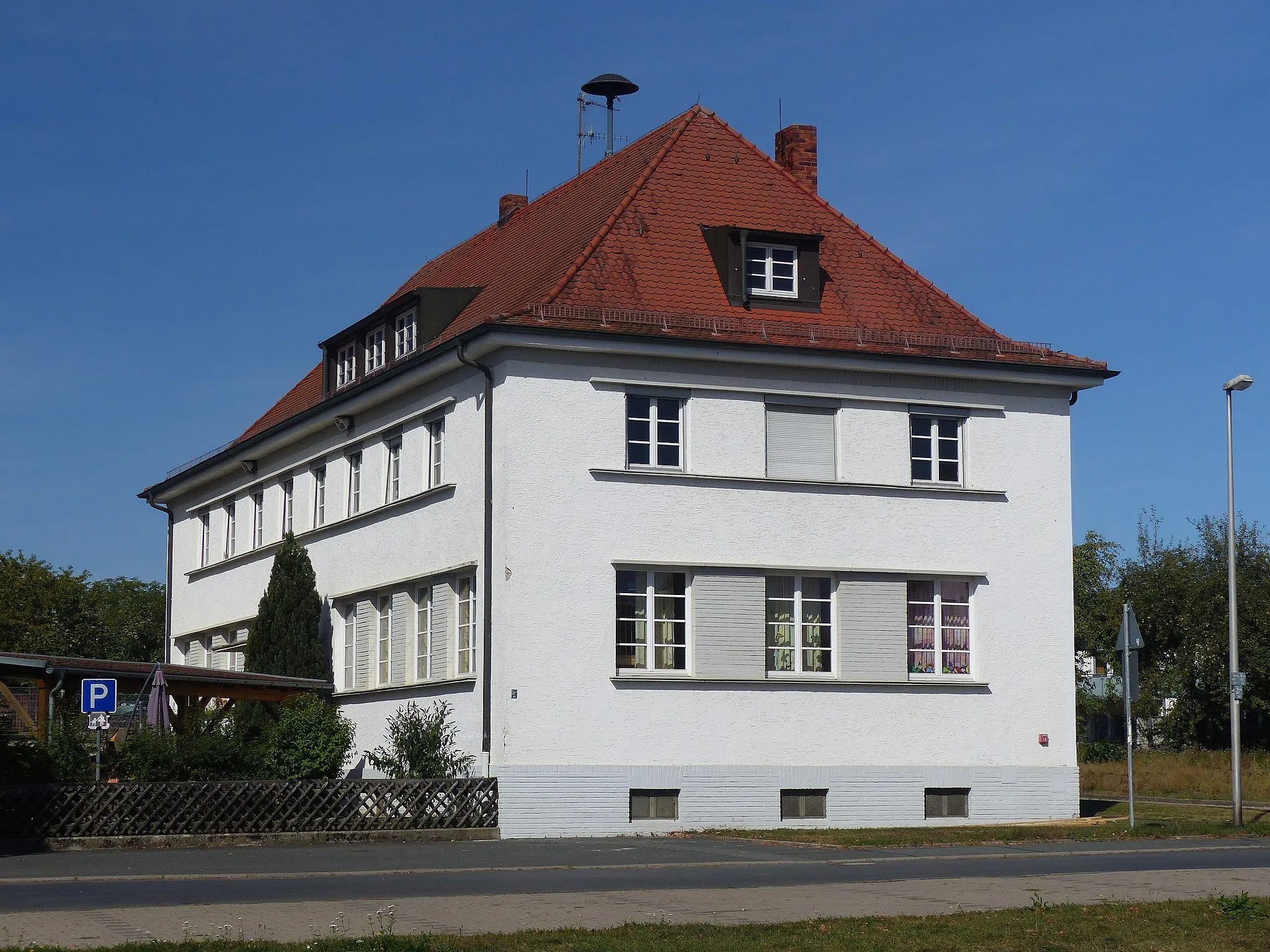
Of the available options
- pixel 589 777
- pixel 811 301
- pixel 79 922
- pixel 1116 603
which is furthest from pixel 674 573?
pixel 1116 603

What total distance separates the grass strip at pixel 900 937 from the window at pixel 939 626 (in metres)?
16.1

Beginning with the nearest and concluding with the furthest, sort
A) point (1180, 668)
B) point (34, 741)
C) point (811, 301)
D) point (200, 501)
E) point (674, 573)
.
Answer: point (34, 741), point (674, 573), point (811, 301), point (200, 501), point (1180, 668)

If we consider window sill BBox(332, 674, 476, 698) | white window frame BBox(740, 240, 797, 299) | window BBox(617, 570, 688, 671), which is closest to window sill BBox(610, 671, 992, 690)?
window BBox(617, 570, 688, 671)

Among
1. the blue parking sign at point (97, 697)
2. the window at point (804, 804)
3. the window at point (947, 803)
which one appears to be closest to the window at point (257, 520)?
the blue parking sign at point (97, 697)

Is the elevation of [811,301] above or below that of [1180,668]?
above

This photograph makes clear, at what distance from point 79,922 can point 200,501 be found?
105ft

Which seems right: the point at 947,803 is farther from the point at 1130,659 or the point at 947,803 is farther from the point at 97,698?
the point at 97,698

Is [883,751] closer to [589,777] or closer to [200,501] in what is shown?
[589,777]

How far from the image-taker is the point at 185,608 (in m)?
45.3

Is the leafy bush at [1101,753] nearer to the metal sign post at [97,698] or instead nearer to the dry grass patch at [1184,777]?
the dry grass patch at [1184,777]

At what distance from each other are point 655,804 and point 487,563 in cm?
462

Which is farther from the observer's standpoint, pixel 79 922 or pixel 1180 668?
pixel 1180 668

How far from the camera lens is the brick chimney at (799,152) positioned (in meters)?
35.6

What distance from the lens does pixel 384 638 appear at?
33219mm
